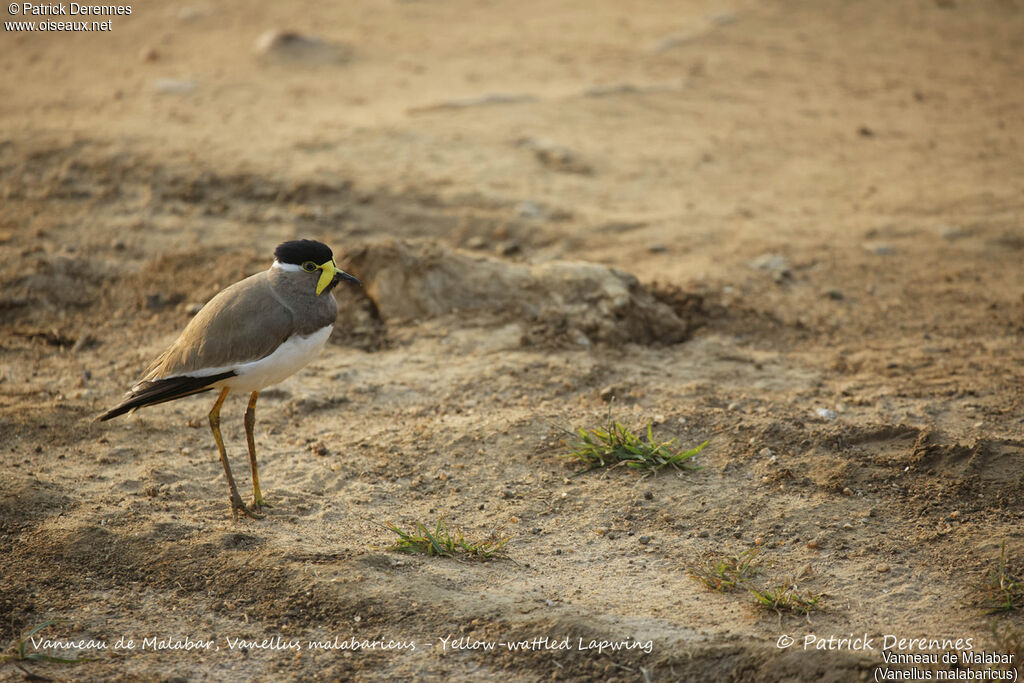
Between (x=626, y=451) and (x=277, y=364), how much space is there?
1792mm

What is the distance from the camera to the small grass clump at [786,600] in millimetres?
3936

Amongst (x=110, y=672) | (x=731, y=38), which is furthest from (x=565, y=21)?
(x=110, y=672)

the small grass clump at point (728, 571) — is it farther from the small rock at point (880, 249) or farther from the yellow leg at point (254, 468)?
the small rock at point (880, 249)

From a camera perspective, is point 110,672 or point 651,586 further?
point 651,586

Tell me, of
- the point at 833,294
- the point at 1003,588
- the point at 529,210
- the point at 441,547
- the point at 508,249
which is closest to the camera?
the point at 1003,588

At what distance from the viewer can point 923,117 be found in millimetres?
9773

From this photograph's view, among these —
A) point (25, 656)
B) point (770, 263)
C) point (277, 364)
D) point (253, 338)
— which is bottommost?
point (25, 656)

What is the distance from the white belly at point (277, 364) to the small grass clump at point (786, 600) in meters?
2.23

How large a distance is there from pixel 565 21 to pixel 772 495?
8877 mm

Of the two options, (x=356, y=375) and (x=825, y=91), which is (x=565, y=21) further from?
(x=356, y=375)

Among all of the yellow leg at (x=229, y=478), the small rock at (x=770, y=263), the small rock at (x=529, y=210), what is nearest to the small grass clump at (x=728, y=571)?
the yellow leg at (x=229, y=478)

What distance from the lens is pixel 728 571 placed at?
4.21 m

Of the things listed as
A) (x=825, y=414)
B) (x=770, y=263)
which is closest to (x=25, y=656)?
(x=825, y=414)

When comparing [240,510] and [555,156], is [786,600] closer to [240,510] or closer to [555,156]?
[240,510]
